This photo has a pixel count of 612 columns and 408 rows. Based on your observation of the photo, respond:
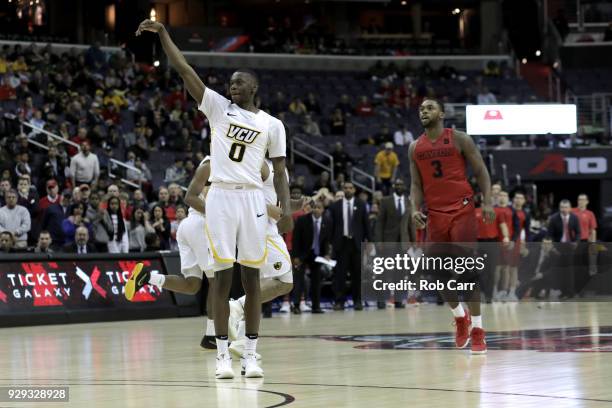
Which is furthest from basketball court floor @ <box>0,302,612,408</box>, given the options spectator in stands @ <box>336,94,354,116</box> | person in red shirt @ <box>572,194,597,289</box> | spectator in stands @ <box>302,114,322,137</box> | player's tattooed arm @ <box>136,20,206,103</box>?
spectator in stands @ <box>336,94,354,116</box>

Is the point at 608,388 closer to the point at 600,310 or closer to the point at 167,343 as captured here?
the point at 167,343

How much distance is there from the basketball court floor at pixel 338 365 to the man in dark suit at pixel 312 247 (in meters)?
3.40

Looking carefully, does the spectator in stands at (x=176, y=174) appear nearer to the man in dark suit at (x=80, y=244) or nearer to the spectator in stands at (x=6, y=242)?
the man in dark suit at (x=80, y=244)

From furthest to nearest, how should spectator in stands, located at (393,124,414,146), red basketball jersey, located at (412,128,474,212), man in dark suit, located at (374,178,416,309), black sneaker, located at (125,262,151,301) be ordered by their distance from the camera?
spectator in stands, located at (393,124,414,146) < man in dark suit, located at (374,178,416,309) < black sneaker, located at (125,262,151,301) < red basketball jersey, located at (412,128,474,212)

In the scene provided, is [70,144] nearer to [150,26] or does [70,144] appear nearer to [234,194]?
[234,194]

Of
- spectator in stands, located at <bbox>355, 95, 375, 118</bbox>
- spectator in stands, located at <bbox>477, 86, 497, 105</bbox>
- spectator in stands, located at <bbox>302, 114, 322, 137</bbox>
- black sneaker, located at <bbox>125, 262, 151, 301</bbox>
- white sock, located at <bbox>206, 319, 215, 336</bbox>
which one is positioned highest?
spectator in stands, located at <bbox>477, 86, 497, 105</bbox>

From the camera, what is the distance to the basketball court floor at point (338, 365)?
320 inches

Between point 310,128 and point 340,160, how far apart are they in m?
3.04

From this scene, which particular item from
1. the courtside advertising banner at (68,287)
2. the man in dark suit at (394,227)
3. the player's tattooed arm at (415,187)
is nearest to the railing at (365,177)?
the man in dark suit at (394,227)

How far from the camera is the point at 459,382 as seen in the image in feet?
29.3

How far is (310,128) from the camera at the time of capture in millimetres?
34062

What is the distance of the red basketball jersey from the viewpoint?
11.8 m

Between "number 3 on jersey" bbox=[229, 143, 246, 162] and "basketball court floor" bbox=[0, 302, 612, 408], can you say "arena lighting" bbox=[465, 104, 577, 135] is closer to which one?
"basketball court floor" bbox=[0, 302, 612, 408]

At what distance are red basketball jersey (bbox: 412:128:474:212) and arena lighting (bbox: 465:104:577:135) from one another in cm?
2224
